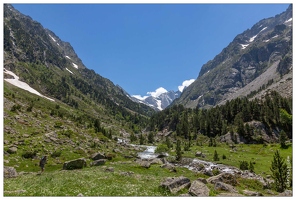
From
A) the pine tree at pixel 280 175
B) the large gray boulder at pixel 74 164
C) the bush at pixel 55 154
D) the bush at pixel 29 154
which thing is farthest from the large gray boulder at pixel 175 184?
the bush at pixel 55 154

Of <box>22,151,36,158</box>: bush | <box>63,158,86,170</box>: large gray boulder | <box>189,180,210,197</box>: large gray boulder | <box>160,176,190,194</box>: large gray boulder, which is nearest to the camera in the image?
<box>189,180,210,197</box>: large gray boulder

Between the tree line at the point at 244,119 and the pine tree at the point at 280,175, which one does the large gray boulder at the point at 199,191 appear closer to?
the pine tree at the point at 280,175

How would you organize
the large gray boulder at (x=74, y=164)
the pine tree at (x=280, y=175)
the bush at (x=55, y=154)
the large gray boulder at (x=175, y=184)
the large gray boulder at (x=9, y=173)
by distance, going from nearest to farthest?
the large gray boulder at (x=175, y=184), the large gray boulder at (x=9, y=173), the pine tree at (x=280, y=175), the large gray boulder at (x=74, y=164), the bush at (x=55, y=154)

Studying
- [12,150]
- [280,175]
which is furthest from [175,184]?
[12,150]

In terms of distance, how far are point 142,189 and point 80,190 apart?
17.8ft

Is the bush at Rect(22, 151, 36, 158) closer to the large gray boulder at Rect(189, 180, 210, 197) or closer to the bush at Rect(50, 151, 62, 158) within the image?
the bush at Rect(50, 151, 62, 158)

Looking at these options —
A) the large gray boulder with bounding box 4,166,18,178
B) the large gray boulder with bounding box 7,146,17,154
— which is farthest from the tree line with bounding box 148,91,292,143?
the large gray boulder with bounding box 4,166,18,178

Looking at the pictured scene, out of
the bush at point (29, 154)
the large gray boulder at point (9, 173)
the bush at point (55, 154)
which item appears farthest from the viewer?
the bush at point (55, 154)

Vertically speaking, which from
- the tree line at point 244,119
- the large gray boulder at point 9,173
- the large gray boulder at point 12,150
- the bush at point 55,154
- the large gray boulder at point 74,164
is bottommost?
the large gray boulder at point 9,173

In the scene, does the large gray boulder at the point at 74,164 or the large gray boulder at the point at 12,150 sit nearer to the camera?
the large gray boulder at the point at 74,164

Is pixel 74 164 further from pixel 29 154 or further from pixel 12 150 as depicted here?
pixel 12 150

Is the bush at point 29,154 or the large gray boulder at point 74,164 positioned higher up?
the bush at point 29,154

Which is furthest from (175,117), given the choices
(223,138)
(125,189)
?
(125,189)

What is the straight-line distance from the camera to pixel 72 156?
1940 inches
